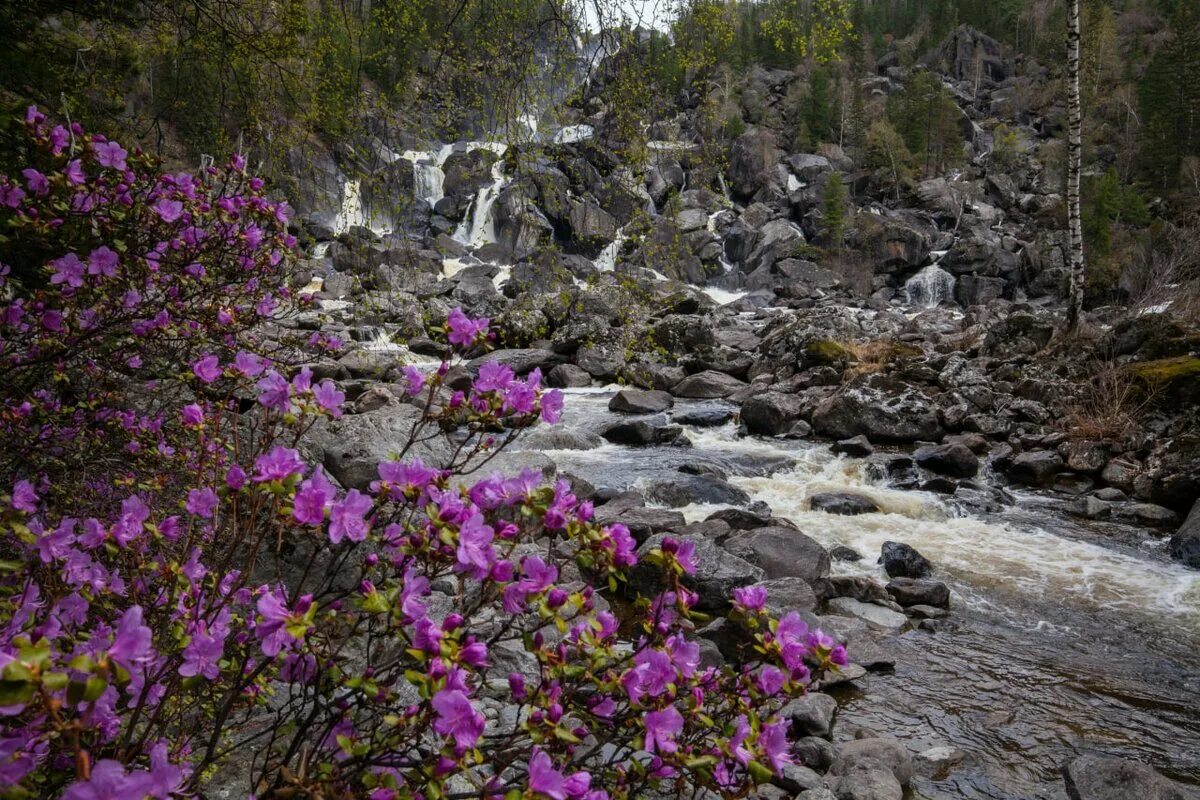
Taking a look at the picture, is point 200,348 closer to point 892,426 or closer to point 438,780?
point 438,780

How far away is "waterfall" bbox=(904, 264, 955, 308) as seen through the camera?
35812 millimetres

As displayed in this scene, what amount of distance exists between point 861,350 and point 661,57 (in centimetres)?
1285

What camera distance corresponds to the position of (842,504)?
8453mm

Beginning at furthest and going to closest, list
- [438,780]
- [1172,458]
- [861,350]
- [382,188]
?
[861,350]
[1172,458]
[382,188]
[438,780]

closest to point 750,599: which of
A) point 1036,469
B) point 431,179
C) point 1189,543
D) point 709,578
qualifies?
point 709,578

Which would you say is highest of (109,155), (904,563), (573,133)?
(573,133)

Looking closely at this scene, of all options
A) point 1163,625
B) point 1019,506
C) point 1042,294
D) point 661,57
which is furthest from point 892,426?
point 1042,294

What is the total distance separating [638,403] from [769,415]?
2.73 metres

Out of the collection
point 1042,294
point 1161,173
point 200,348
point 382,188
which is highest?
point 1161,173

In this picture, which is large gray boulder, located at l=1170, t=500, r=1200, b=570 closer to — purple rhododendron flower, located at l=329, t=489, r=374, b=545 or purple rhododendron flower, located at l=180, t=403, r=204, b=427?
purple rhododendron flower, located at l=329, t=489, r=374, b=545

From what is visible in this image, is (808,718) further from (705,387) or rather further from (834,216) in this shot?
(834,216)

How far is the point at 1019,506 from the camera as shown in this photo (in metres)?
8.67

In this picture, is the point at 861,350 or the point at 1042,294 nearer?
the point at 861,350

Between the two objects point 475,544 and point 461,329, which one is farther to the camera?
point 461,329
